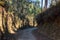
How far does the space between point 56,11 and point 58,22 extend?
3.20ft

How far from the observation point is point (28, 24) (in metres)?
38.2

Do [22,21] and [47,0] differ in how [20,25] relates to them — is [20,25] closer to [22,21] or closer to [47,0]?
[22,21]

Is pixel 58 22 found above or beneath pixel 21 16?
above

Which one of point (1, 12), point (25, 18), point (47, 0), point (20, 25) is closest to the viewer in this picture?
point (1, 12)

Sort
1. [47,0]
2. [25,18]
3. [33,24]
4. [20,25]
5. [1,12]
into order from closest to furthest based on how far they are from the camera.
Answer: [1,12]
[47,0]
[20,25]
[25,18]
[33,24]

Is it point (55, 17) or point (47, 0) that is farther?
point (47, 0)

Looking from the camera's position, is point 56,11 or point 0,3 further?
point 0,3

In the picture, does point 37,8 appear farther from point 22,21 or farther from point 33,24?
point 22,21

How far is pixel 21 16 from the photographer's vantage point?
34.8 metres

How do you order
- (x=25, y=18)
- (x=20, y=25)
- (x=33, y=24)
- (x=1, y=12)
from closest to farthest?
(x=1, y=12), (x=20, y=25), (x=25, y=18), (x=33, y=24)

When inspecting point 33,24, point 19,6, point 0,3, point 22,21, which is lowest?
point 33,24

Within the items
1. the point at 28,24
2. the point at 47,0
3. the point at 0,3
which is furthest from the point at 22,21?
the point at 0,3

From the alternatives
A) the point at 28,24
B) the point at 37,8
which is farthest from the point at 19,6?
the point at 37,8

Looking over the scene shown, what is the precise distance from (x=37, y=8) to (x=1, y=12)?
81.7 feet
